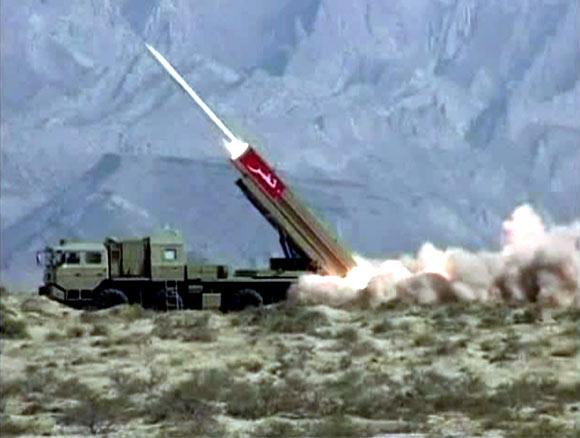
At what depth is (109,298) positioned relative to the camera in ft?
132

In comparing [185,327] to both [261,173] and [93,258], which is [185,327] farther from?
[93,258]

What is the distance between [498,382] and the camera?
23031 millimetres

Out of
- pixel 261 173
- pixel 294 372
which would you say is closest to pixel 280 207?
pixel 261 173

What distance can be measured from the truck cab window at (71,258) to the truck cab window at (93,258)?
0.69 feet

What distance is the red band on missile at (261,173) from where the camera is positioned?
39.4m

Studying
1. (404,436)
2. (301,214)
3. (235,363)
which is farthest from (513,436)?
(301,214)

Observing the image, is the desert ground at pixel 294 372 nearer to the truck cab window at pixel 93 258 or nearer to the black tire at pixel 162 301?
the truck cab window at pixel 93 258

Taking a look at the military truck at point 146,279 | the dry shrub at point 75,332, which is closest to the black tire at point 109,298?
the military truck at point 146,279

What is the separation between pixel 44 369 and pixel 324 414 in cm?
771

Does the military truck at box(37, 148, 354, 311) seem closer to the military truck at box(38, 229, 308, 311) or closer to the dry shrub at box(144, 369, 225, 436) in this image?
the military truck at box(38, 229, 308, 311)

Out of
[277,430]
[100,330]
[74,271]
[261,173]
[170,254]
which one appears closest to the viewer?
[277,430]

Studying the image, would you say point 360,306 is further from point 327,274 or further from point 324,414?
point 324,414

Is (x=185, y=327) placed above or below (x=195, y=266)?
below

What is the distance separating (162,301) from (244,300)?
1.93 m
